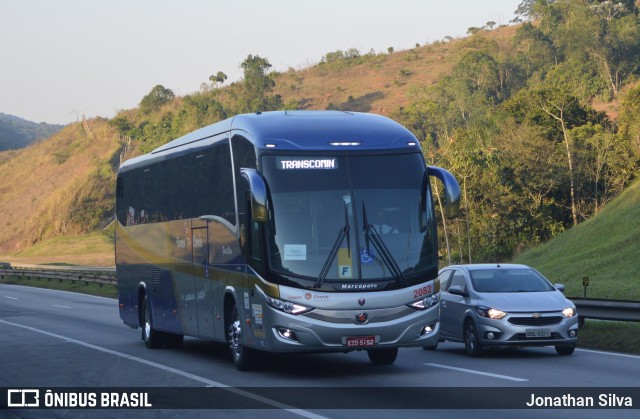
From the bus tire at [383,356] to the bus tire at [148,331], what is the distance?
5909mm

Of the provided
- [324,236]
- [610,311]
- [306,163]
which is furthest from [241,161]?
[610,311]

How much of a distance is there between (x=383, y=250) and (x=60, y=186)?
119m

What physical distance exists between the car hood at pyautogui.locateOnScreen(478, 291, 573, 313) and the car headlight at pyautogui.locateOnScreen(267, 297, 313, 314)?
481 centimetres

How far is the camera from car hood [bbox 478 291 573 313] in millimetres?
18578

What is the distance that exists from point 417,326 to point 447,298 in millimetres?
5368

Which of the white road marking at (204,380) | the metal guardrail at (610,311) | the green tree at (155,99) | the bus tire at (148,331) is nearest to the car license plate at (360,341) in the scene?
the white road marking at (204,380)

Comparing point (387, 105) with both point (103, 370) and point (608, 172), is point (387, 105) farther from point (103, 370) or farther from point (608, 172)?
point (103, 370)

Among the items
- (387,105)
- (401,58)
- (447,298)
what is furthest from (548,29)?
(447,298)

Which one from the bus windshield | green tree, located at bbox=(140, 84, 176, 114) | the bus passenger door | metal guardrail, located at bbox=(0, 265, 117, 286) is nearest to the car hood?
the bus windshield

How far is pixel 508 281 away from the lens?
2008 centimetres

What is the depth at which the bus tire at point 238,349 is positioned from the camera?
16672mm

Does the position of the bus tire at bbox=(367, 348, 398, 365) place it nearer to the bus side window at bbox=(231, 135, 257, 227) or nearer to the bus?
the bus

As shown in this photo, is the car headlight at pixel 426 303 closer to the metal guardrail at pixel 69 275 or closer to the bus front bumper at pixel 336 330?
the bus front bumper at pixel 336 330

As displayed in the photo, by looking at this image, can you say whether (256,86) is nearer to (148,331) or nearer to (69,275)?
(69,275)
